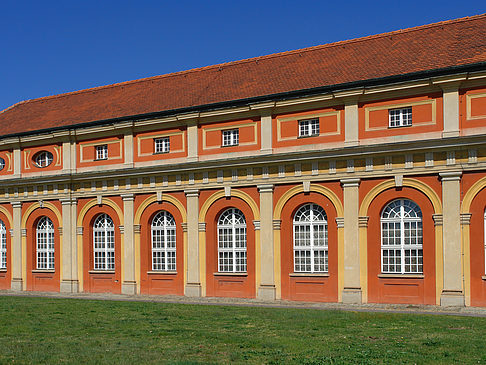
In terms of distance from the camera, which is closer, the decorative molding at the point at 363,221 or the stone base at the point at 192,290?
the decorative molding at the point at 363,221

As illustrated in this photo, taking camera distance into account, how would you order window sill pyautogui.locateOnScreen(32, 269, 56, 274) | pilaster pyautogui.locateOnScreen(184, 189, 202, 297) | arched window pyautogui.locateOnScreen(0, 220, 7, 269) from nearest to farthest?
pilaster pyautogui.locateOnScreen(184, 189, 202, 297) < window sill pyautogui.locateOnScreen(32, 269, 56, 274) < arched window pyautogui.locateOnScreen(0, 220, 7, 269)

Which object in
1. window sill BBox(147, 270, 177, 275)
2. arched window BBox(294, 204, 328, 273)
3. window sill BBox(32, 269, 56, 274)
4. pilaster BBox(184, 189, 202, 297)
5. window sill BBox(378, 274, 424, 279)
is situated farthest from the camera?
window sill BBox(32, 269, 56, 274)

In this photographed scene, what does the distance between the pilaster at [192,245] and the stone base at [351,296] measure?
6.82 metres

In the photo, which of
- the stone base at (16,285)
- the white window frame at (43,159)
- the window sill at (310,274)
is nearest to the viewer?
the window sill at (310,274)

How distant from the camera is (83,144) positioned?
32.0m

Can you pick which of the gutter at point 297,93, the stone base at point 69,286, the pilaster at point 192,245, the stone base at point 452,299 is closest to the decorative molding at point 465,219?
the stone base at point 452,299

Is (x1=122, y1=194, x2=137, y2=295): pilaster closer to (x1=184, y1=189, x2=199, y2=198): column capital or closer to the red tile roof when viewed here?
(x1=184, y1=189, x2=199, y2=198): column capital

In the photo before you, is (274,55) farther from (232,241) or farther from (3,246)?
(3,246)

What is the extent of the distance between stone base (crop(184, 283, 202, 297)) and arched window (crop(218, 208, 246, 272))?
129 centimetres

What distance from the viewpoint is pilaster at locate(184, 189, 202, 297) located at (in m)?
28.3

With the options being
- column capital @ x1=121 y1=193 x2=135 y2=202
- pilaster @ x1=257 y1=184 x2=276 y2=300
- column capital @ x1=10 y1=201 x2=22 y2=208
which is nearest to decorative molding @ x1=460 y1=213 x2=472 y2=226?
pilaster @ x1=257 y1=184 x2=276 y2=300

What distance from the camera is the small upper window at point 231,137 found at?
90.5ft

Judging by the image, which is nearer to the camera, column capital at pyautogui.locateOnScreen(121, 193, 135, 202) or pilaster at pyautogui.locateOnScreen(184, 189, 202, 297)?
pilaster at pyautogui.locateOnScreen(184, 189, 202, 297)

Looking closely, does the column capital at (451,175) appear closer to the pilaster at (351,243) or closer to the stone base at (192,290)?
the pilaster at (351,243)
